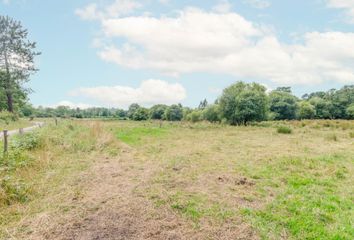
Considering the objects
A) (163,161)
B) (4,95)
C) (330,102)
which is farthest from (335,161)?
(330,102)

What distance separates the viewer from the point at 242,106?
36.3 meters

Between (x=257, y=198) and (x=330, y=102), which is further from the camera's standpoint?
(x=330, y=102)

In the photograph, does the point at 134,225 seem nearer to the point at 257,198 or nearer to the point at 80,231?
the point at 80,231

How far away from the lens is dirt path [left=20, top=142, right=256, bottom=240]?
4.23 m

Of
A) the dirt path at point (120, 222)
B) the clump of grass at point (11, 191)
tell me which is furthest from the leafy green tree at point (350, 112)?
the clump of grass at point (11, 191)

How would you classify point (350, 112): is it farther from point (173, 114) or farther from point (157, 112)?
point (157, 112)

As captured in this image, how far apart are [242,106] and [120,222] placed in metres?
33.3

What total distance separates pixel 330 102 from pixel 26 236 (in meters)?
72.6

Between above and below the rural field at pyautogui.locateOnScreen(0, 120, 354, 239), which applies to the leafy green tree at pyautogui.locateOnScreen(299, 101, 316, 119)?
above

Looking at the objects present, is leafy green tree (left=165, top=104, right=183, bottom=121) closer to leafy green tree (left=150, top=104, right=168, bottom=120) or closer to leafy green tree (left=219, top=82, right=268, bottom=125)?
leafy green tree (left=150, top=104, right=168, bottom=120)

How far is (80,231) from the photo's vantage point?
4.42 m

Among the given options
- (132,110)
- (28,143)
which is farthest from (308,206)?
(132,110)

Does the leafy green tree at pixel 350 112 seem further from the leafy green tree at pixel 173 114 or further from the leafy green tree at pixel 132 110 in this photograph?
the leafy green tree at pixel 132 110

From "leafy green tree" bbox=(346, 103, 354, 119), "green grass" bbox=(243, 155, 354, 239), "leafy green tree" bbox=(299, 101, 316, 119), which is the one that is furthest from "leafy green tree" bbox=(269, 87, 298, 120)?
"green grass" bbox=(243, 155, 354, 239)
